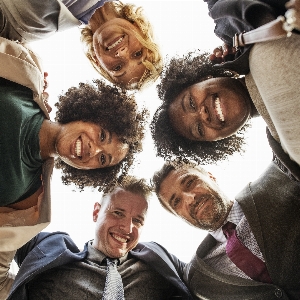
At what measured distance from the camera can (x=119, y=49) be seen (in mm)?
2100

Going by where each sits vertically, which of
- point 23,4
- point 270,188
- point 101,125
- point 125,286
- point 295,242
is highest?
point 23,4

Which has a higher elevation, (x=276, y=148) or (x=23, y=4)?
(x=23, y=4)

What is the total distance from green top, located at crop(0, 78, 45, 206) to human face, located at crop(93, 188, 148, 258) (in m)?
0.56

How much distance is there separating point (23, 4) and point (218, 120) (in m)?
1.14

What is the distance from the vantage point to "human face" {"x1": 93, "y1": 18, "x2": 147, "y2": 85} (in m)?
2.10

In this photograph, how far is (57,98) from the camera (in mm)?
2293

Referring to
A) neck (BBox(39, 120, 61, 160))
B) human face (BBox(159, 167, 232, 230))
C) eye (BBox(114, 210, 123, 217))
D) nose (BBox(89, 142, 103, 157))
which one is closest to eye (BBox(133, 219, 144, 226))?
eye (BBox(114, 210, 123, 217))

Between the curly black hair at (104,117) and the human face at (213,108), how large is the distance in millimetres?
298

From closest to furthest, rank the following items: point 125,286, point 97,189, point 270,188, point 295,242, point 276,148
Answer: point 276,148 < point 295,242 < point 270,188 < point 125,286 < point 97,189

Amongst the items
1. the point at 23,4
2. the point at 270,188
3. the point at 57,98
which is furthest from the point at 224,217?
the point at 23,4

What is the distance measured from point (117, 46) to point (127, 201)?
0.98 m

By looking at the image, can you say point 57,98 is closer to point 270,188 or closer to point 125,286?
point 125,286

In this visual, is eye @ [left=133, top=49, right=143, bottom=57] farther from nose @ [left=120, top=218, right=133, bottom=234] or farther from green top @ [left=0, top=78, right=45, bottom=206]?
nose @ [left=120, top=218, right=133, bottom=234]

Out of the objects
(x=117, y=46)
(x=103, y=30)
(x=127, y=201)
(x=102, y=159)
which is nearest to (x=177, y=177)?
(x=127, y=201)
